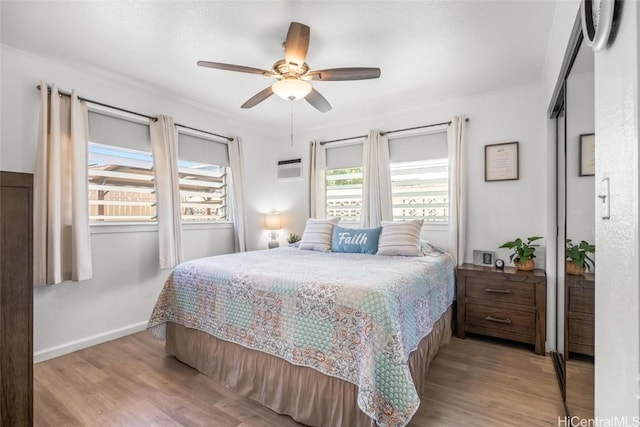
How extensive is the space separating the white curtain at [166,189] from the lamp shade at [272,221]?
141cm

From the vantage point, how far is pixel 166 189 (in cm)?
318

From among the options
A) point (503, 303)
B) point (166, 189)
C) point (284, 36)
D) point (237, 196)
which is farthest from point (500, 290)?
point (166, 189)

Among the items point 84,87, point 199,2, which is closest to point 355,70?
point 199,2

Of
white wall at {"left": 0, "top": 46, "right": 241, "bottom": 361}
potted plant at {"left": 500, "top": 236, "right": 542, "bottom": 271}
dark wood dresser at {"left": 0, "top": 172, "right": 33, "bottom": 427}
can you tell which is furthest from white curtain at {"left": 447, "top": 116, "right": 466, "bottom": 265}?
dark wood dresser at {"left": 0, "top": 172, "right": 33, "bottom": 427}

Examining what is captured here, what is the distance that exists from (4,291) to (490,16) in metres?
2.88

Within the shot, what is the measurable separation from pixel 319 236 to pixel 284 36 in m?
2.04

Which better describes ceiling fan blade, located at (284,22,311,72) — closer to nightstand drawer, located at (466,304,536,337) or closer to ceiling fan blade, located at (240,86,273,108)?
ceiling fan blade, located at (240,86,273,108)

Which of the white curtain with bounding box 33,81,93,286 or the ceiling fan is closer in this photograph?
the ceiling fan

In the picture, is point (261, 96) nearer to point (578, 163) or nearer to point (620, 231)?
point (578, 163)

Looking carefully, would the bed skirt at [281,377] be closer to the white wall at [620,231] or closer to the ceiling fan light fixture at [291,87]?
the white wall at [620,231]

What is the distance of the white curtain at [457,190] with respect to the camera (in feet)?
10.5

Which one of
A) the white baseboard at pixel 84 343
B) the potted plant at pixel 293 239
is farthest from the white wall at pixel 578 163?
the white baseboard at pixel 84 343

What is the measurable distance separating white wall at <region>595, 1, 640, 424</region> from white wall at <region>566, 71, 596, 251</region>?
413mm

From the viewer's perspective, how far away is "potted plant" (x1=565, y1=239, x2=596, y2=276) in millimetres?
1310
